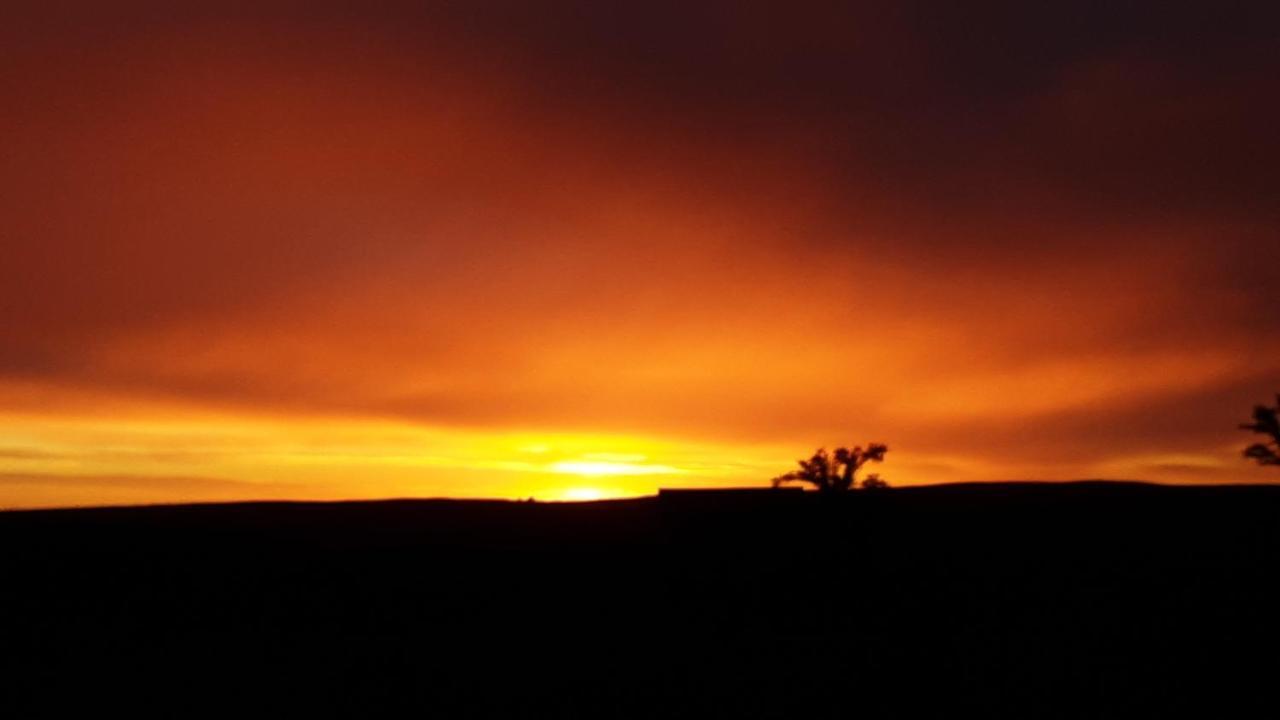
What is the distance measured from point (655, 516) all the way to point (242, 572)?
6.94 meters

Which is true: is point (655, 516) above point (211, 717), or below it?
above

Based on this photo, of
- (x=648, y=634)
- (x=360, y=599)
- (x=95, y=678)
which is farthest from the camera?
(x=360, y=599)

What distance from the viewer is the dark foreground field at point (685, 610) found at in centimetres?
1281

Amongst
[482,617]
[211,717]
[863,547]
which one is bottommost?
[211,717]

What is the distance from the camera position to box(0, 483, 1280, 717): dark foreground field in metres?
12.8

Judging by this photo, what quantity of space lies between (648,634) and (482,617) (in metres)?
2.43

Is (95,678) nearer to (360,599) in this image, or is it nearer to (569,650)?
(360,599)

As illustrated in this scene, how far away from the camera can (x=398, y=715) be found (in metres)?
12.5

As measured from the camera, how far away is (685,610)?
607 inches

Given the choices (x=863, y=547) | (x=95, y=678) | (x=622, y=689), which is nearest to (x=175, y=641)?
(x=95, y=678)

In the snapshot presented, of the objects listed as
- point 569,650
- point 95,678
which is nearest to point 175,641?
point 95,678

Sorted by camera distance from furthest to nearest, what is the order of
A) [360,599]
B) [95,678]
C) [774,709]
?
[360,599]
[95,678]
[774,709]

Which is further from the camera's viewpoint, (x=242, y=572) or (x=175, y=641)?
(x=242, y=572)

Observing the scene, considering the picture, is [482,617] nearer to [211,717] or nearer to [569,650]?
[569,650]
